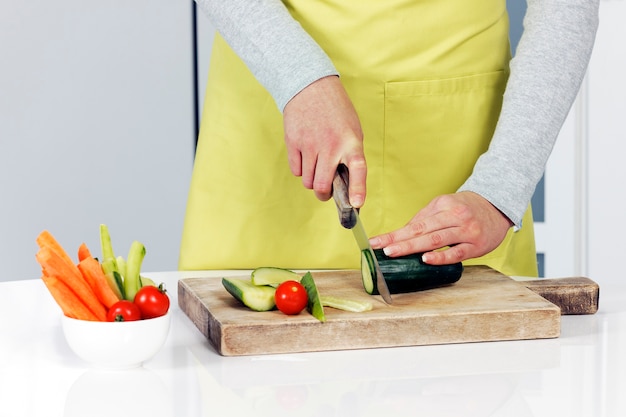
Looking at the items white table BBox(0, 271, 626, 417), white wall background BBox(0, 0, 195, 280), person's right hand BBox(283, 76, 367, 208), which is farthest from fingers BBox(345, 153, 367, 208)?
white wall background BBox(0, 0, 195, 280)

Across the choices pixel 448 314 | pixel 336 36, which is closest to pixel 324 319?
pixel 448 314

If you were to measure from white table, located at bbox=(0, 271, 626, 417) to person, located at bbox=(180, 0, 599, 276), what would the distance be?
361mm

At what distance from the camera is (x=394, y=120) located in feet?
5.60

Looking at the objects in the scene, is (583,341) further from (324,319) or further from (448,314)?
(324,319)

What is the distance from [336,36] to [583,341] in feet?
2.25

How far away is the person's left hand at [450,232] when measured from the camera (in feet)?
4.73

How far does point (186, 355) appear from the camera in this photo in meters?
1.21

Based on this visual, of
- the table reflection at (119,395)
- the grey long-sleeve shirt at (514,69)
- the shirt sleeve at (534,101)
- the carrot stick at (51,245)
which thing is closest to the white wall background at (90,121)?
the grey long-sleeve shirt at (514,69)

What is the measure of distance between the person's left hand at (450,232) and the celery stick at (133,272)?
1.22 ft

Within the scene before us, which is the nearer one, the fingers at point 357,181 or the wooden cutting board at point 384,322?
the wooden cutting board at point 384,322

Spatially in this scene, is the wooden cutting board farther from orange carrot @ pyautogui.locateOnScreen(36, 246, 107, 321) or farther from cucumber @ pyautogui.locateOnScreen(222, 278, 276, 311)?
orange carrot @ pyautogui.locateOnScreen(36, 246, 107, 321)

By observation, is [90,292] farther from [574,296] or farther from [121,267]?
[574,296]

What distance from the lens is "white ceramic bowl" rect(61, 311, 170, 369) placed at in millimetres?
1103

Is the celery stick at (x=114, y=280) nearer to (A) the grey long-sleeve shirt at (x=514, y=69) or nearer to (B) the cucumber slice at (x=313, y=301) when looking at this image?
(B) the cucumber slice at (x=313, y=301)
